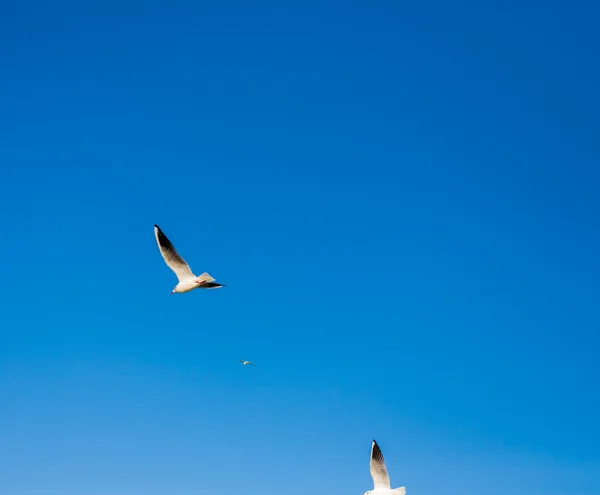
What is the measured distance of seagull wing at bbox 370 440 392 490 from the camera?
29.3 meters

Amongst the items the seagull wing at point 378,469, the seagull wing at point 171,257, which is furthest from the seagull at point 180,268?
the seagull wing at point 378,469

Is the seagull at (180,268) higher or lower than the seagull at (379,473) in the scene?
higher

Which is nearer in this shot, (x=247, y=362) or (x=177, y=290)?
(x=177, y=290)

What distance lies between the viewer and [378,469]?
29.5m

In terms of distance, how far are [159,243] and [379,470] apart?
14.8 m

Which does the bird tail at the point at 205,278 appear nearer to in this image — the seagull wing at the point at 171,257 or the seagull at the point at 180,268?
the seagull at the point at 180,268

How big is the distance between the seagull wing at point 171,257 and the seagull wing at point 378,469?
1189cm

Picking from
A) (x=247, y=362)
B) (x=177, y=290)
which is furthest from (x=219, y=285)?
(x=247, y=362)

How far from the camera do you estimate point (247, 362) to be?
123 ft

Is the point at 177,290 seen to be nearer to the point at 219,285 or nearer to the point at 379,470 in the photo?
the point at 219,285

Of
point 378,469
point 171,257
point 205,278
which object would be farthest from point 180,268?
point 378,469

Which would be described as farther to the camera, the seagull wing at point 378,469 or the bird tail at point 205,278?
the seagull wing at point 378,469

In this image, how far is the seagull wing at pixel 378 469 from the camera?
29.3 metres

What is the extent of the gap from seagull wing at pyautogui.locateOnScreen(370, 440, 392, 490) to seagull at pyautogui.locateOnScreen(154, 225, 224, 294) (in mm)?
10942
